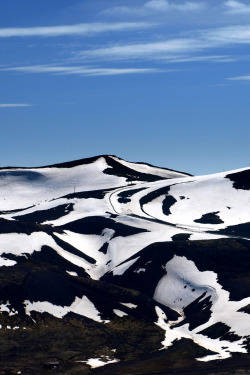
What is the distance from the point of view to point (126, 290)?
128375mm

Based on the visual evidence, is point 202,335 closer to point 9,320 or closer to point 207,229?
point 9,320

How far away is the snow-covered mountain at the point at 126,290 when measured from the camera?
9894 centimetres

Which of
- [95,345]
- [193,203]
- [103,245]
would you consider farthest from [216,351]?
[193,203]

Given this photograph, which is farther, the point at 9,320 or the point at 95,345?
the point at 9,320

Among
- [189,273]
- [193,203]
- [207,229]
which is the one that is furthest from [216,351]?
[193,203]

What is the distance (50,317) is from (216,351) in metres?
28.4

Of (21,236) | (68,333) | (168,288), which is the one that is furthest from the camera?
(21,236)

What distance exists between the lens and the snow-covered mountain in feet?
325

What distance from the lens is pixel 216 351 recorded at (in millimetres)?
99312

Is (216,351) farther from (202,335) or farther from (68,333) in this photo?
(68,333)

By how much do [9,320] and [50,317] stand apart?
660 centimetres

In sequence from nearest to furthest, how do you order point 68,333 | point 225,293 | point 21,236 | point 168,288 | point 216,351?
point 216,351 → point 68,333 → point 225,293 → point 168,288 → point 21,236

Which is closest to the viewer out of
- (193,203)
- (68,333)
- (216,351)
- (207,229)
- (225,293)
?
(216,351)

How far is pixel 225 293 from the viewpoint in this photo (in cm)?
12350
